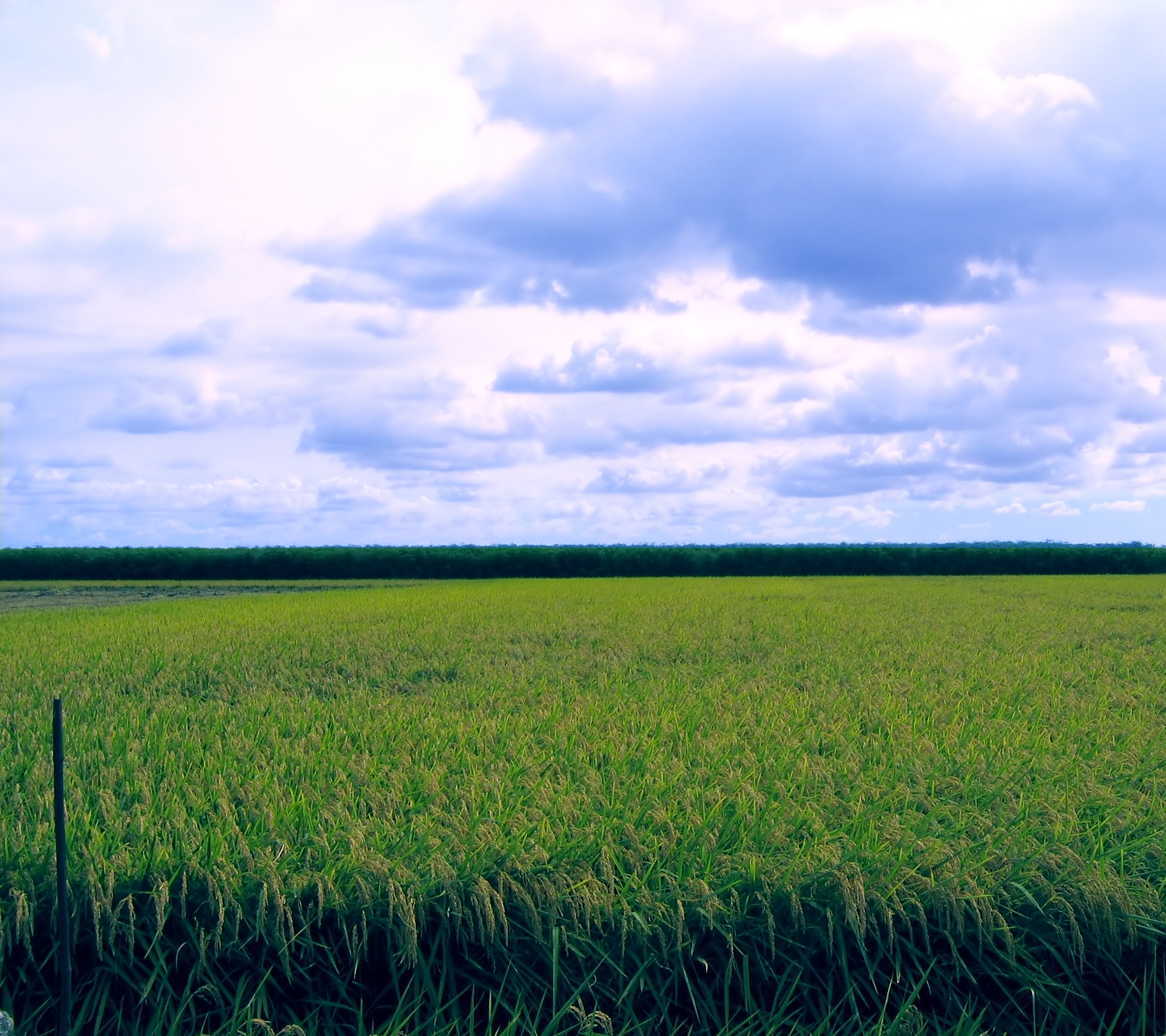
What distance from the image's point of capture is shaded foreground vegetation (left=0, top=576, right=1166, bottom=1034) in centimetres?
255

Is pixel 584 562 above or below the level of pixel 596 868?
above

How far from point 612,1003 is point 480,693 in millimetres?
3145

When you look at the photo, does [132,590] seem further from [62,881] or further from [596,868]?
[62,881]

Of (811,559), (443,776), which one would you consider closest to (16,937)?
(443,776)

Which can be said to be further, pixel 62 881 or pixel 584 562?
pixel 584 562

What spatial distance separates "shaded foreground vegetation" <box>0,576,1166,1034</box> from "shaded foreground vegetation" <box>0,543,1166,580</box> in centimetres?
3261

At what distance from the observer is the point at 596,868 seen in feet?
8.99

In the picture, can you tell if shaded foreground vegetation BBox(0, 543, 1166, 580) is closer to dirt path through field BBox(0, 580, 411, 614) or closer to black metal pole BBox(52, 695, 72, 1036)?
dirt path through field BBox(0, 580, 411, 614)

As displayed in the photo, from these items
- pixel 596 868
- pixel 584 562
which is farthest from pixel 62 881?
pixel 584 562

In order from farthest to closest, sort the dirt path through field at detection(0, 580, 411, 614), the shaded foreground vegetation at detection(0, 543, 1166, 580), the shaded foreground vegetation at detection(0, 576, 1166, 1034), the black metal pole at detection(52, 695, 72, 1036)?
the shaded foreground vegetation at detection(0, 543, 1166, 580)
the dirt path through field at detection(0, 580, 411, 614)
the shaded foreground vegetation at detection(0, 576, 1166, 1034)
the black metal pole at detection(52, 695, 72, 1036)

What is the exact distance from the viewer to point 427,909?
261cm

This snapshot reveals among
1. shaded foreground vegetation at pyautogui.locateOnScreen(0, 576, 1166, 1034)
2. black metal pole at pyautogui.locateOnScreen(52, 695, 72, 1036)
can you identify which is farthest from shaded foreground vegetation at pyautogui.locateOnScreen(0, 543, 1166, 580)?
black metal pole at pyautogui.locateOnScreen(52, 695, 72, 1036)

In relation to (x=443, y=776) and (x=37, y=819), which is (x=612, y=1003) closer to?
(x=443, y=776)

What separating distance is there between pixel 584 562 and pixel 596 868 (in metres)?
35.2
